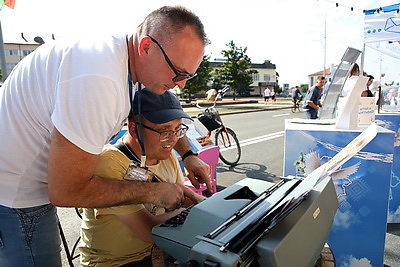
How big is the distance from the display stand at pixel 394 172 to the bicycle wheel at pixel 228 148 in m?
2.56

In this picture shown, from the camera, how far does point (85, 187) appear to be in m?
0.97

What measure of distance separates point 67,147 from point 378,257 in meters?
2.29

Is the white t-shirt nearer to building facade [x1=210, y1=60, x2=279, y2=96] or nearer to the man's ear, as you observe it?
the man's ear

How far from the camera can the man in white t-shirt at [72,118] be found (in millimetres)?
908

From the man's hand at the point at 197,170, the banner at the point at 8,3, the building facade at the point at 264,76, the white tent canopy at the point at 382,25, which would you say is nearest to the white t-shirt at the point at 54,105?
the man's hand at the point at 197,170

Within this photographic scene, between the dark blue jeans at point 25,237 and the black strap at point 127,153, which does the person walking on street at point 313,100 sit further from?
the dark blue jeans at point 25,237

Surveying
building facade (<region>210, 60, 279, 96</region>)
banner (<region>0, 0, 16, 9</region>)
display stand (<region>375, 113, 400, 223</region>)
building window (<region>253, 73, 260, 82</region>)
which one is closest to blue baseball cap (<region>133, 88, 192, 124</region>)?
display stand (<region>375, 113, 400, 223</region>)

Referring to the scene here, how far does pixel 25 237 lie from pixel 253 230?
3.19 feet

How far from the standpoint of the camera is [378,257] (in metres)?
2.14

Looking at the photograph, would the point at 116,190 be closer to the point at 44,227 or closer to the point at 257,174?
the point at 44,227

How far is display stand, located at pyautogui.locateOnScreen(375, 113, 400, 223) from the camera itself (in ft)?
10.5

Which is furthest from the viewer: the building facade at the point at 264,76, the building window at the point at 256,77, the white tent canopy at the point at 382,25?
the building facade at the point at 264,76

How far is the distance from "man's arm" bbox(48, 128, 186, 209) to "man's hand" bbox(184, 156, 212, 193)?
513mm

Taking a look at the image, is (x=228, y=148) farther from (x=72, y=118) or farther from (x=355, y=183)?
(x=72, y=118)
